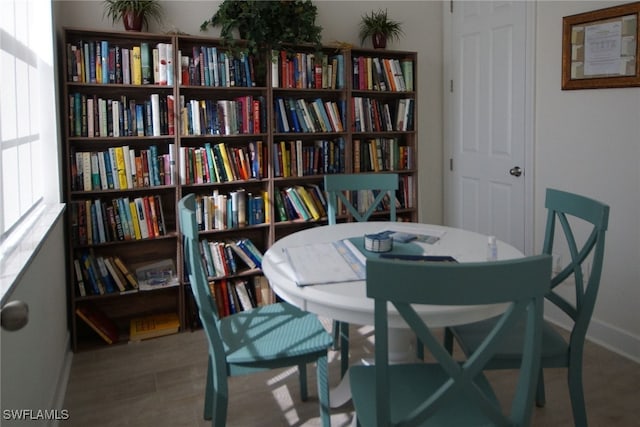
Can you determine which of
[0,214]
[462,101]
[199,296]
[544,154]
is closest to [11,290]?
[0,214]

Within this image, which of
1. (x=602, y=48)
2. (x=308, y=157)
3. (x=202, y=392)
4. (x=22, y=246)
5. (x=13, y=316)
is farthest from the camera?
(x=308, y=157)

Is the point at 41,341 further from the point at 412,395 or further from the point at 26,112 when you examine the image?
the point at 412,395

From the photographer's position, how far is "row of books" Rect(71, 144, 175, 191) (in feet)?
9.45

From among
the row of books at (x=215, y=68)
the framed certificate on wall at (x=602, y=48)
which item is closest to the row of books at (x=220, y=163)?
the row of books at (x=215, y=68)

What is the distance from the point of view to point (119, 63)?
2.92 metres

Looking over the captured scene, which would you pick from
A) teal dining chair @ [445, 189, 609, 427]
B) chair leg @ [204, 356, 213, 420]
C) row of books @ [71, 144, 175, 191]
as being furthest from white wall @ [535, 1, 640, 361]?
row of books @ [71, 144, 175, 191]

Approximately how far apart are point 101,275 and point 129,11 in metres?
1.50

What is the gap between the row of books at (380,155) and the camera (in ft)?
12.0

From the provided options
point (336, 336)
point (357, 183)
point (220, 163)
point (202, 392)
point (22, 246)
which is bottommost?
point (202, 392)

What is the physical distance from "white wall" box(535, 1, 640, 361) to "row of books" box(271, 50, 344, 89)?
4.18 ft

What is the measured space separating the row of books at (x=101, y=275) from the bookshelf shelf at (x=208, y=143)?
21 millimetres

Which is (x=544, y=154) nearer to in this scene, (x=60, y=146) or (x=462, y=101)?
(x=462, y=101)

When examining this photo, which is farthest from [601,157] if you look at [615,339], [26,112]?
[26,112]

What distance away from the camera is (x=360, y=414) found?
145 centimetres
